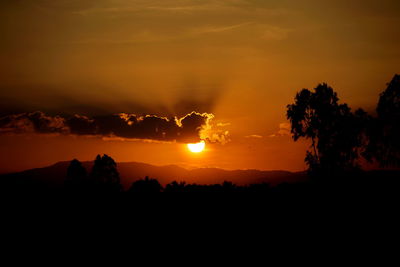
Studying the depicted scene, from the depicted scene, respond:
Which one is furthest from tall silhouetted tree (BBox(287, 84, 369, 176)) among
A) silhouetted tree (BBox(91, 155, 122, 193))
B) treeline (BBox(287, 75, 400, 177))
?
silhouetted tree (BBox(91, 155, 122, 193))

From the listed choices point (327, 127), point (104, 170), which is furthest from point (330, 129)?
point (104, 170)

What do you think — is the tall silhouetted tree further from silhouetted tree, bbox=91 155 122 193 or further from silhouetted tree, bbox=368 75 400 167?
silhouetted tree, bbox=91 155 122 193

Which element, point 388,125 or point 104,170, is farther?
point 104,170

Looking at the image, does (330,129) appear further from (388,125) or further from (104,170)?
(104,170)

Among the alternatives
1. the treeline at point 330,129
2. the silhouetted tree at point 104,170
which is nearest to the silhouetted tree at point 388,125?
the treeline at point 330,129

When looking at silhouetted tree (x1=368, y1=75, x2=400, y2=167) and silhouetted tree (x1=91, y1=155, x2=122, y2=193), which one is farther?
silhouetted tree (x1=91, y1=155, x2=122, y2=193)

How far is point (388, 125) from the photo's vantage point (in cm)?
5475

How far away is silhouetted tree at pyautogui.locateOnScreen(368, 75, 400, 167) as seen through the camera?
53.4 meters

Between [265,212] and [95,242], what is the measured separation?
11.9 m

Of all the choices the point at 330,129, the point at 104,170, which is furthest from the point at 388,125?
the point at 104,170

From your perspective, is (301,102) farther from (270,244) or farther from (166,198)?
(270,244)

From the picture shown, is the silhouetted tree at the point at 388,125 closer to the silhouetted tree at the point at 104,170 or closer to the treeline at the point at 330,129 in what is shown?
the treeline at the point at 330,129

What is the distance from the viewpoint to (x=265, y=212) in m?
32.8

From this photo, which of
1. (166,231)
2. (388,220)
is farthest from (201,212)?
(388,220)
